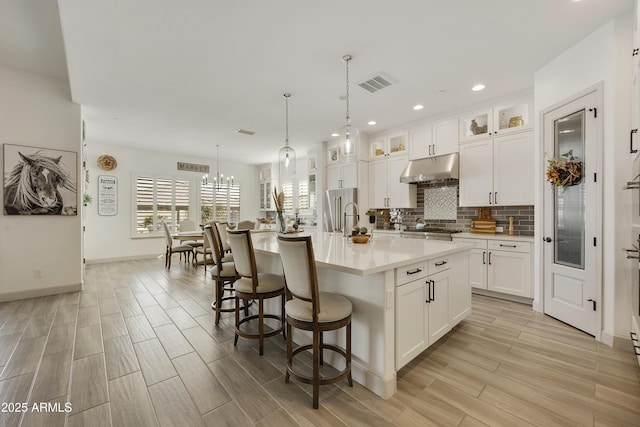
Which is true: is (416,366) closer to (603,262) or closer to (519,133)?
(603,262)

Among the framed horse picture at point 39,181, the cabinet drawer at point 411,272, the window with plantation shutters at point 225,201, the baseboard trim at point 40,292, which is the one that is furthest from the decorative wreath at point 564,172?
the window with plantation shutters at point 225,201

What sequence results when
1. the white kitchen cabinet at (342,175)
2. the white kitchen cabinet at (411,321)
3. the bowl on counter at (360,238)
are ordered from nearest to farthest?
the white kitchen cabinet at (411,321), the bowl on counter at (360,238), the white kitchen cabinet at (342,175)

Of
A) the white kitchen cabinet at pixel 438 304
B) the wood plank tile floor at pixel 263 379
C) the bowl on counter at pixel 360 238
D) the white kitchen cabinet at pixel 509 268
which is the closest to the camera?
the wood plank tile floor at pixel 263 379

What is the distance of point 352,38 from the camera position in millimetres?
2514

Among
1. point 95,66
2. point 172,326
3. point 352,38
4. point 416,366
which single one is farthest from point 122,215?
point 416,366

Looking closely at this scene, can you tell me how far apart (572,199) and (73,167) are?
21.2 ft

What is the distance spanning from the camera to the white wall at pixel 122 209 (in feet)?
20.5

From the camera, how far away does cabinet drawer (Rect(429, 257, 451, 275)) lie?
2.15m

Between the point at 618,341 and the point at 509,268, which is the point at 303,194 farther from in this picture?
the point at 618,341

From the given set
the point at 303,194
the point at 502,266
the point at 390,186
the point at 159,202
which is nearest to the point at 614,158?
the point at 502,266

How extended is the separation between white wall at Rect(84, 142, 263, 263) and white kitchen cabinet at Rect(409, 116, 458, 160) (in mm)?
6074

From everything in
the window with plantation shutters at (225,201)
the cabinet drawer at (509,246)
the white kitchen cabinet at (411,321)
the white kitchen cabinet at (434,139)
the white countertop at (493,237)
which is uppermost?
the white kitchen cabinet at (434,139)

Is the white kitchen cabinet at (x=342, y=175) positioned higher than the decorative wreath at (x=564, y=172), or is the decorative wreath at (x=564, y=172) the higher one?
the white kitchen cabinet at (x=342, y=175)

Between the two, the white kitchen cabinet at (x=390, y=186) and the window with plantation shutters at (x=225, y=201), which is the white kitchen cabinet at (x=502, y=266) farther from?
the window with plantation shutters at (x=225, y=201)
